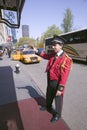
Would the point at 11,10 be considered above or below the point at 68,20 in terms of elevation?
below

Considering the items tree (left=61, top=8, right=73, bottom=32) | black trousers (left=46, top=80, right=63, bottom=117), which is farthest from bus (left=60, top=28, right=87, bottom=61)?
tree (left=61, top=8, right=73, bottom=32)

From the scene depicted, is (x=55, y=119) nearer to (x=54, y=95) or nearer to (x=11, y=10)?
(x=54, y=95)

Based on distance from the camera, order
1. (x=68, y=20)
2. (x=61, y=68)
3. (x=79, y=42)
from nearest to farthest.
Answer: (x=61, y=68), (x=79, y=42), (x=68, y=20)

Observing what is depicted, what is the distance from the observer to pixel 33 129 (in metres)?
3.26

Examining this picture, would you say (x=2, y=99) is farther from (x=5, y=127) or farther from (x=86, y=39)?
(x=86, y=39)

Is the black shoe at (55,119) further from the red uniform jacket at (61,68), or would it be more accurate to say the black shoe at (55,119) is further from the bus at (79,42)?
the bus at (79,42)

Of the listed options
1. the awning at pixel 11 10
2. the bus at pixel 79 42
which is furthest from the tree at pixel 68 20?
the awning at pixel 11 10

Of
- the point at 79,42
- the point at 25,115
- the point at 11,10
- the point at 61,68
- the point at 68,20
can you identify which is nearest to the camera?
the point at 61,68

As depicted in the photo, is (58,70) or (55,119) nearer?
(58,70)

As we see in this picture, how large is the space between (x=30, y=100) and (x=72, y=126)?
72.1 inches

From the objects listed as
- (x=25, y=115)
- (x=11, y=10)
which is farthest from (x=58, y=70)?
(x=11, y=10)

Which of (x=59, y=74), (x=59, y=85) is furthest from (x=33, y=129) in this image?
(x=59, y=74)

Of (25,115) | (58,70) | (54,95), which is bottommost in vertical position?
(25,115)

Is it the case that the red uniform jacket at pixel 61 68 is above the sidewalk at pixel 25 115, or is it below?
above
